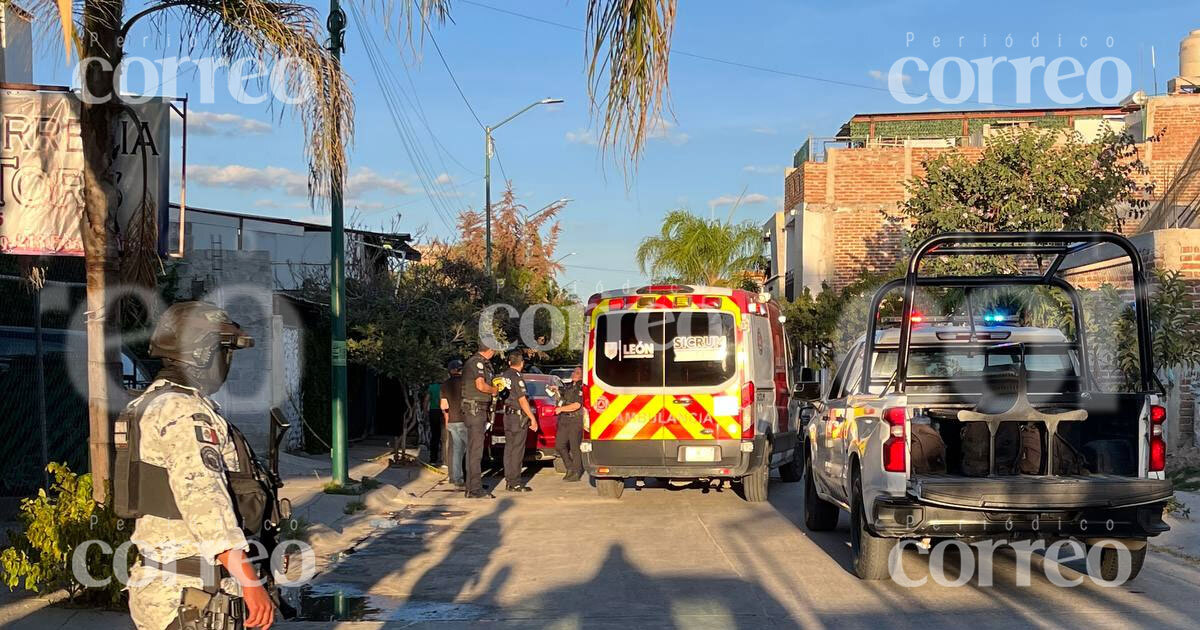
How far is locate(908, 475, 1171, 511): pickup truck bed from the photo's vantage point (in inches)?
328

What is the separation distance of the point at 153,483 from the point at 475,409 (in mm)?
11586

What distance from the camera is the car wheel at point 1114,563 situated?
9.20 m

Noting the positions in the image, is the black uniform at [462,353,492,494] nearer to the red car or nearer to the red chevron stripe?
the red chevron stripe

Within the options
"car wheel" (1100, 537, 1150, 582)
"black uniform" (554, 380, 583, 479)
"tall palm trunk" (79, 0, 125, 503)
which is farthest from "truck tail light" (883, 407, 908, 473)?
"black uniform" (554, 380, 583, 479)

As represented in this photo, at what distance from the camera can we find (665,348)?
1462cm

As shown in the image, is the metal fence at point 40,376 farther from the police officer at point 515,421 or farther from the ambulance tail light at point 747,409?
the ambulance tail light at point 747,409

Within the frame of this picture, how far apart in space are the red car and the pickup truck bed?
1130 centimetres

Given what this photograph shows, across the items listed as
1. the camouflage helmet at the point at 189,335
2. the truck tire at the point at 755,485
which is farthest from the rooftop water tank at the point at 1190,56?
the camouflage helmet at the point at 189,335

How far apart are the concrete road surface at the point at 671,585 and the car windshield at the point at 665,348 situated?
1657mm

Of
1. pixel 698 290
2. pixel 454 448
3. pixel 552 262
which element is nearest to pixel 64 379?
pixel 454 448

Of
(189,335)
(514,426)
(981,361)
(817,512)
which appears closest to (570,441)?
(514,426)

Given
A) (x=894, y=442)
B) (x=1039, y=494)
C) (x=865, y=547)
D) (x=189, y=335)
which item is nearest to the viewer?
(x=189, y=335)

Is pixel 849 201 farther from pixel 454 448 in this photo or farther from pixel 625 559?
pixel 625 559

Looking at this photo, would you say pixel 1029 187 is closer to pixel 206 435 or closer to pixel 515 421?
pixel 515 421
